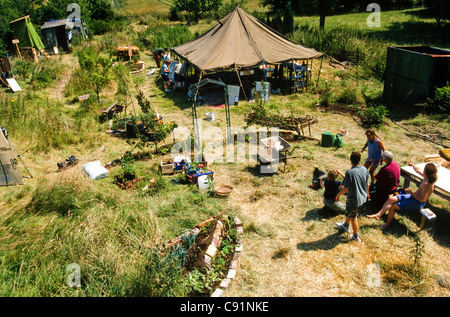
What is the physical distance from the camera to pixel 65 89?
1367 cm

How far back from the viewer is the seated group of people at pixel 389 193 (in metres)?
5.54

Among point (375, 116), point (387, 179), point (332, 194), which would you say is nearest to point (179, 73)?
point (375, 116)

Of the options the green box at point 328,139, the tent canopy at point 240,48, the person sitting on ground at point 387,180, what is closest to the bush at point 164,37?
the tent canopy at point 240,48

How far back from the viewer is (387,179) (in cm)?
600

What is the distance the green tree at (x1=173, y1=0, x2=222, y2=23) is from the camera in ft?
97.5

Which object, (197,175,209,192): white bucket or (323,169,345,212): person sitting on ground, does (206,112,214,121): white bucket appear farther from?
(323,169,345,212): person sitting on ground

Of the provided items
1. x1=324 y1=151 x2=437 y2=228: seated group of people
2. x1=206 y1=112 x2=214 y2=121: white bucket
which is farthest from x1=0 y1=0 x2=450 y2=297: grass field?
x1=206 y1=112 x2=214 y2=121: white bucket

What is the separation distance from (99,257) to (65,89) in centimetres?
1132

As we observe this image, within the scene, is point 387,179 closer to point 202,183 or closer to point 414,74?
point 202,183

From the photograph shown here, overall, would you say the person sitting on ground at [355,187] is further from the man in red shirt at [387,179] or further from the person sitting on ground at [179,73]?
the person sitting on ground at [179,73]

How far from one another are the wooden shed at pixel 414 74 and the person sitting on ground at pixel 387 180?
Answer: 6.31m

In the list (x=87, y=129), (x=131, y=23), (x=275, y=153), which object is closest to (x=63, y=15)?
(x=131, y=23)

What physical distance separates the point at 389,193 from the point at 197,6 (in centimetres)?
2857

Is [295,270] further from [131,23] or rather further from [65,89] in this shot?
[131,23]
